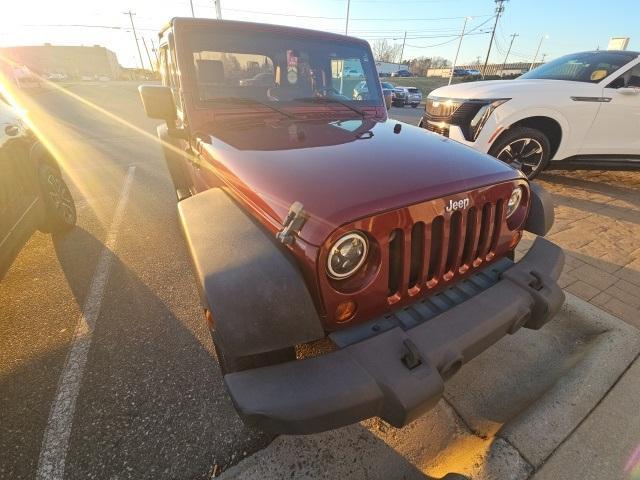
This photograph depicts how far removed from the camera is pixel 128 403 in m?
1.99

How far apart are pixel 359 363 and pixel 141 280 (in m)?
2.64

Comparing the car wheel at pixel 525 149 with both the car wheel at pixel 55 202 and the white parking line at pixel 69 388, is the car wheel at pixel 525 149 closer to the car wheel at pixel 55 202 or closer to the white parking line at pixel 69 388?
the white parking line at pixel 69 388

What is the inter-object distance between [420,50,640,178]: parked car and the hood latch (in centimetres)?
431

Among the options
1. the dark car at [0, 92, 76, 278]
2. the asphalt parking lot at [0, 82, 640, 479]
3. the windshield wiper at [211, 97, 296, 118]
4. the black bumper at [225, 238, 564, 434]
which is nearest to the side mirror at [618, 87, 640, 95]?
the asphalt parking lot at [0, 82, 640, 479]

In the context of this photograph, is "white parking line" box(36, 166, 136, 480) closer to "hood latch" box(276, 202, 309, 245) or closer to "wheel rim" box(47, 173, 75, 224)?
"wheel rim" box(47, 173, 75, 224)

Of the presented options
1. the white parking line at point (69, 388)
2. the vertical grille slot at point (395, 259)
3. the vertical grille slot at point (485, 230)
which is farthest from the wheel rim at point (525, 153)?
the white parking line at point (69, 388)

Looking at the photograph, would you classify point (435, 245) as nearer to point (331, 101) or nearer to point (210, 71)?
point (331, 101)

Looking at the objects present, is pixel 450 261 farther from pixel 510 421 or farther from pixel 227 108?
pixel 227 108

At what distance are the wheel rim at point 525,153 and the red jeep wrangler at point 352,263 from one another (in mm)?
3292

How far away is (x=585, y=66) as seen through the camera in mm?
5035

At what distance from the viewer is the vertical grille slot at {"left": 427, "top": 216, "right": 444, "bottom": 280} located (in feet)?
5.16

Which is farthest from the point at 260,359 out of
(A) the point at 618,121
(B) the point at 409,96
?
(B) the point at 409,96

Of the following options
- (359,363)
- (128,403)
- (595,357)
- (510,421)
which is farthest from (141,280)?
(595,357)

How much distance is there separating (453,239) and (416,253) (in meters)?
0.25
